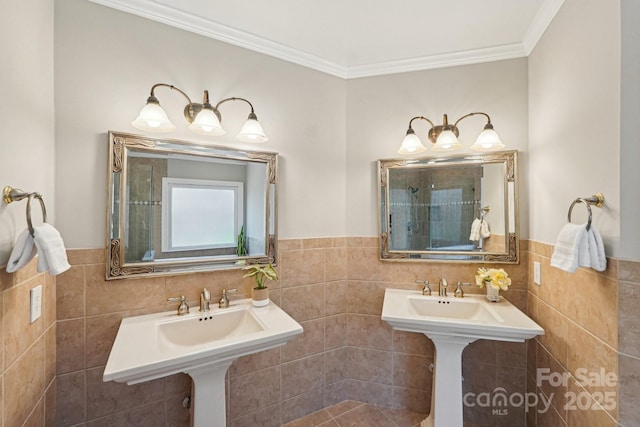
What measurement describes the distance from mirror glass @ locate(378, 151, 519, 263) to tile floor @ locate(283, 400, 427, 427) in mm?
1096

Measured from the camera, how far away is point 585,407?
4.08 ft

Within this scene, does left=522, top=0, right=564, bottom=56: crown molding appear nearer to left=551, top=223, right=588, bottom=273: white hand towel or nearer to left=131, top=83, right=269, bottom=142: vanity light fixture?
left=551, top=223, right=588, bottom=273: white hand towel

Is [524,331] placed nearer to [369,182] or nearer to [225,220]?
[369,182]

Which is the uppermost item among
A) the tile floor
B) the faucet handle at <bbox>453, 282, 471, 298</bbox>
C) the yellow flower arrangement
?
the yellow flower arrangement

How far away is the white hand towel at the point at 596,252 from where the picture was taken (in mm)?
1104

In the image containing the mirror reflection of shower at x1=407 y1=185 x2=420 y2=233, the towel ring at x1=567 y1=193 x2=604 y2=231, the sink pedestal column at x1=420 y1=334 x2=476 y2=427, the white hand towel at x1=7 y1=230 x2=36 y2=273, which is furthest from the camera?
the mirror reflection of shower at x1=407 y1=185 x2=420 y2=233

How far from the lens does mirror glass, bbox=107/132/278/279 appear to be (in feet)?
4.75

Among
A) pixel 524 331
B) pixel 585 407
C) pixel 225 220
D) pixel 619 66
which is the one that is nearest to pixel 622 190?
pixel 619 66

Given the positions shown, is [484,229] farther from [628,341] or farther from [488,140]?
[628,341]

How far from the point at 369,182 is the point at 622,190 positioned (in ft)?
4.27

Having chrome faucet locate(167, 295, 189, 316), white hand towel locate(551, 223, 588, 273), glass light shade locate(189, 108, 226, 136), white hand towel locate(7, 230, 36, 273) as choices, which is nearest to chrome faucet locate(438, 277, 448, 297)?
white hand towel locate(551, 223, 588, 273)

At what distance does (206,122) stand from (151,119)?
256 mm

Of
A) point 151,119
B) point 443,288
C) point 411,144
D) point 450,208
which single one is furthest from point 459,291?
point 151,119

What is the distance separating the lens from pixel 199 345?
1270mm
